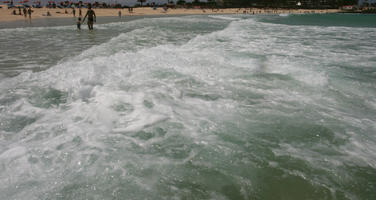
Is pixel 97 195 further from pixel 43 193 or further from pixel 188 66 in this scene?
pixel 188 66

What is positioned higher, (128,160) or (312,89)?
(312,89)

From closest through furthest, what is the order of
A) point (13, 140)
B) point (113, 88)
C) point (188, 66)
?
point (13, 140) < point (113, 88) < point (188, 66)

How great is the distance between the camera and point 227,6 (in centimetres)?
11312

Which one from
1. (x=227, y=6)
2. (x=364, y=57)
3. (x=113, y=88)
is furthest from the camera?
(x=227, y=6)

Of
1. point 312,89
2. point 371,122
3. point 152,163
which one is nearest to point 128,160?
point 152,163

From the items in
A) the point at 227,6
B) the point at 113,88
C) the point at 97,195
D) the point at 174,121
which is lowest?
the point at 97,195

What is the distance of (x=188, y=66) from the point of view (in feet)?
21.1

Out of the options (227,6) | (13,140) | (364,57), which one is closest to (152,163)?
(13,140)

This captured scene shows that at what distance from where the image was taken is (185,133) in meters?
3.08

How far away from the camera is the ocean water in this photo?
2154 millimetres

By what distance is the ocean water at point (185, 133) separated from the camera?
2.15 meters

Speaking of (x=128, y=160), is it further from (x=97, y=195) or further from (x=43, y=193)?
(x=43, y=193)

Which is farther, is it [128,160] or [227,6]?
[227,6]

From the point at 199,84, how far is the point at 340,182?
330 cm
